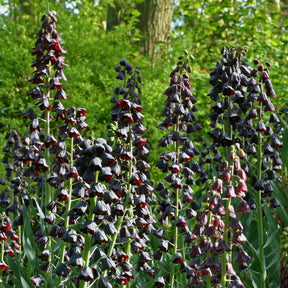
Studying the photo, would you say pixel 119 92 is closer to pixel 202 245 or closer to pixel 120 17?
pixel 202 245

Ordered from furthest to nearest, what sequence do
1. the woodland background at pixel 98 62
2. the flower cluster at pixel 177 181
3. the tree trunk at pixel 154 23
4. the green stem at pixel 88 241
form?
the tree trunk at pixel 154 23
the woodland background at pixel 98 62
the flower cluster at pixel 177 181
the green stem at pixel 88 241

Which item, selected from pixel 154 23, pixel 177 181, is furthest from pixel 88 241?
pixel 154 23

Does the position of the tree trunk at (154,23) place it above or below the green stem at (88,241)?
above

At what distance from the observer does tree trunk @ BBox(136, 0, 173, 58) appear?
331 inches

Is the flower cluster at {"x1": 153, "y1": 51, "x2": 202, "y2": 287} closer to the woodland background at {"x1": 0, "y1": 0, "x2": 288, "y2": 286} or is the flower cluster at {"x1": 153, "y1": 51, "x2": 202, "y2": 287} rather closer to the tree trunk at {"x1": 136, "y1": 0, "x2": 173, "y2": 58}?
the woodland background at {"x1": 0, "y1": 0, "x2": 288, "y2": 286}

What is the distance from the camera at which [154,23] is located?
334 inches

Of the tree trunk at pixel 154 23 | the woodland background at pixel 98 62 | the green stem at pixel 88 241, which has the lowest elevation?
the green stem at pixel 88 241

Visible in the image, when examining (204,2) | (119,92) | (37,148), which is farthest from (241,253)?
(204,2)

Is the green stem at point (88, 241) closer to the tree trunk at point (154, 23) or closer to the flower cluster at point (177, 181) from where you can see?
the flower cluster at point (177, 181)

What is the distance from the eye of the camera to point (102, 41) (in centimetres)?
677

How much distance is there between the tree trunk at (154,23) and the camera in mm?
8398

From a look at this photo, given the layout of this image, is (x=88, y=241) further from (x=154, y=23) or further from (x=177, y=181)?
(x=154, y=23)

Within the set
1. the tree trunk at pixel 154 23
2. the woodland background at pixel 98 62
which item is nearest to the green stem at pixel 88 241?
the woodland background at pixel 98 62

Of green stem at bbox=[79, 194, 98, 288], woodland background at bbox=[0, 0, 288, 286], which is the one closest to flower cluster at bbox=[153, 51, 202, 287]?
green stem at bbox=[79, 194, 98, 288]
